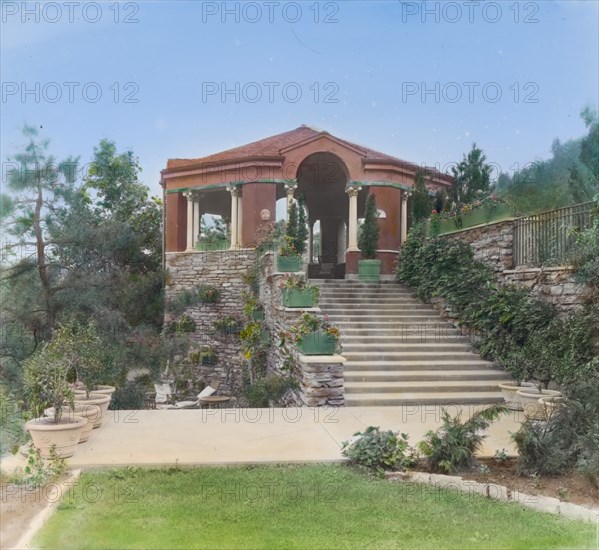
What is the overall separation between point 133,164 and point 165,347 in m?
5.77

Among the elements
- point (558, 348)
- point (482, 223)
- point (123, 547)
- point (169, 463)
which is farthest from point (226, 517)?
point (482, 223)

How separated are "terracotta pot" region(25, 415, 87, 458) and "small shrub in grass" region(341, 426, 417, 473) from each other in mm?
2331

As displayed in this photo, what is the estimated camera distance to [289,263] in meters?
8.86

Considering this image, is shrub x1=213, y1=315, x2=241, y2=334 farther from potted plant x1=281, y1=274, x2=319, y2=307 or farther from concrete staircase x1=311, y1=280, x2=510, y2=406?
potted plant x1=281, y1=274, x2=319, y2=307

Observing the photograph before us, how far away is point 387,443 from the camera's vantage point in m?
4.19

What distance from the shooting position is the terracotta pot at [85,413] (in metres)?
4.73

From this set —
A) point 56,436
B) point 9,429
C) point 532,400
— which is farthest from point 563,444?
point 9,429

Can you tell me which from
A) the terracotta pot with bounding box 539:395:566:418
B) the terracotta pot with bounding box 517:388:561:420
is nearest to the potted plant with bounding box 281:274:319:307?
the terracotta pot with bounding box 517:388:561:420

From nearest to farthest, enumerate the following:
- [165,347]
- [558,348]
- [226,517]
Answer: [226,517] < [558,348] < [165,347]

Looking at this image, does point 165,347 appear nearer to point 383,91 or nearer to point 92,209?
point 92,209

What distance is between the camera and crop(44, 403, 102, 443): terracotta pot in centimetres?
473

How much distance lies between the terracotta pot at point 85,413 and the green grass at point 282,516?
3.26 feet

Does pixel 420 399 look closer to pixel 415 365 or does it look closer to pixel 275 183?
pixel 415 365

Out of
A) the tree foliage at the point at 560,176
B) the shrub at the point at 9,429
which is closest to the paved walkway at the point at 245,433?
the shrub at the point at 9,429
